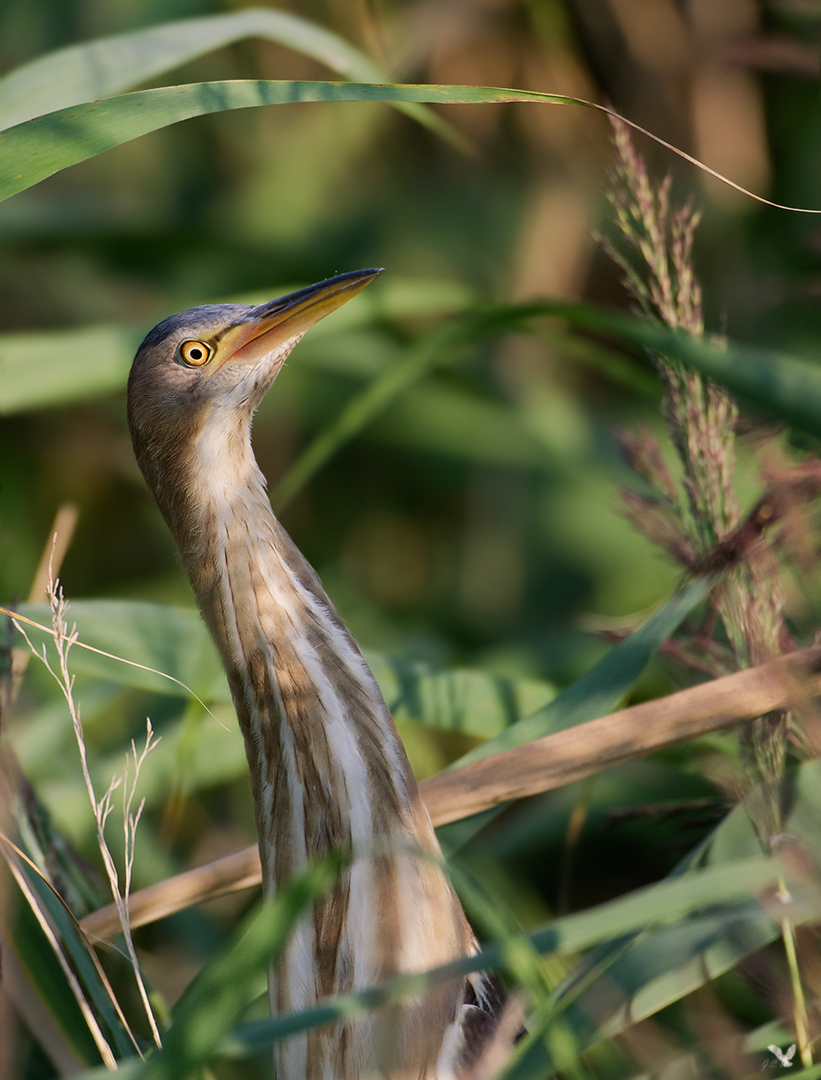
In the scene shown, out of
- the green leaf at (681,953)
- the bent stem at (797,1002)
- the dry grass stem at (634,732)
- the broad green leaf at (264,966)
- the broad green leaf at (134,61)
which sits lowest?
the bent stem at (797,1002)

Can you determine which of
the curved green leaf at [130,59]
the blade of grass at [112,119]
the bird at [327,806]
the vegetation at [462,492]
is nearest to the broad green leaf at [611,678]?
the vegetation at [462,492]

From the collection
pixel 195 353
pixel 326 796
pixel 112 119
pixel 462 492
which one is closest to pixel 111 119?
pixel 112 119

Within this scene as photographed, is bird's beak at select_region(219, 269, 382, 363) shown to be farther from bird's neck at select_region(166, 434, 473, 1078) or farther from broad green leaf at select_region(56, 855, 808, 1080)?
broad green leaf at select_region(56, 855, 808, 1080)

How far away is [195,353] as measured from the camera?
1.06m

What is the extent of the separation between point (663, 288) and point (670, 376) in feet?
0.34

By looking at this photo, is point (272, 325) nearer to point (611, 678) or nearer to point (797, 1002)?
point (611, 678)

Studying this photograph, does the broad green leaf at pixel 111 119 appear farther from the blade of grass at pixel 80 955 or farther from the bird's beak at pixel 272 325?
A: the blade of grass at pixel 80 955

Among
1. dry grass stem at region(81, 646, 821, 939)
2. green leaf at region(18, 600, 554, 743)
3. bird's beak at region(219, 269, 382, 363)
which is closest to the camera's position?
dry grass stem at region(81, 646, 821, 939)

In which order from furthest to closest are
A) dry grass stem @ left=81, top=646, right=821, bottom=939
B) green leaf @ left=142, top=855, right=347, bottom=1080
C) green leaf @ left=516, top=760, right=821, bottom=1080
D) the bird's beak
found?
1. the bird's beak
2. dry grass stem @ left=81, top=646, right=821, bottom=939
3. green leaf @ left=516, top=760, right=821, bottom=1080
4. green leaf @ left=142, top=855, right=347, bottom=1080

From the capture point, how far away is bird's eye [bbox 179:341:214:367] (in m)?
1.06

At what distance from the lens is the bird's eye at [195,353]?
3.47 ft

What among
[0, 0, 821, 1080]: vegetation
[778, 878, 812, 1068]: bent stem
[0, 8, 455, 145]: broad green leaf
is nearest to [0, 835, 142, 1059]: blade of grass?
[0, 0, 821, 1080]: vegetation

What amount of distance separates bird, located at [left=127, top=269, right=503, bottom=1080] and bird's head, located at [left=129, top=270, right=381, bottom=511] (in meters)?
0.06

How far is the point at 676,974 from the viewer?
88 centimetres
